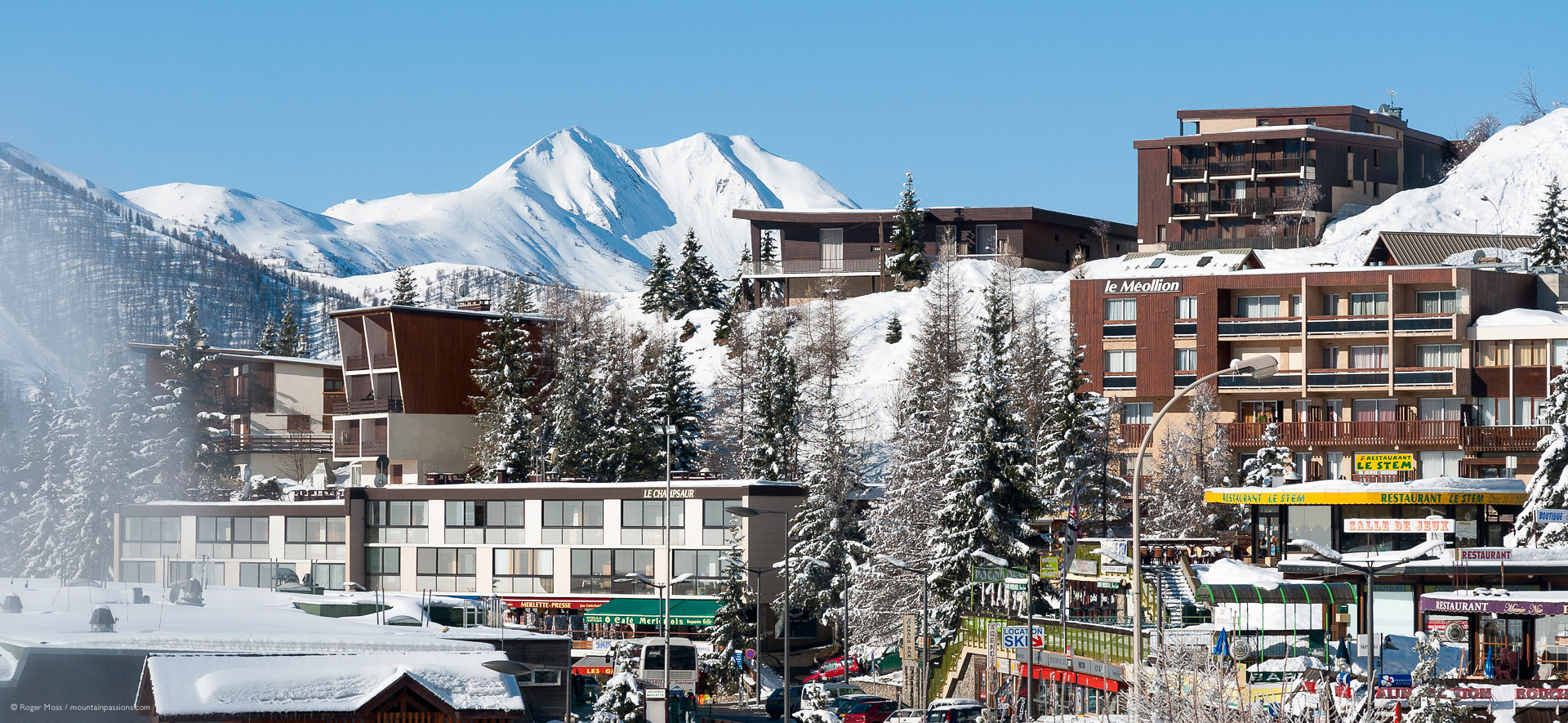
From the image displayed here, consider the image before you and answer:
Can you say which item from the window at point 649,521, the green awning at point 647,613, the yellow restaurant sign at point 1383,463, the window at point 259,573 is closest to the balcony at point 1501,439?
the yellow restaurant sign at point 1383,463

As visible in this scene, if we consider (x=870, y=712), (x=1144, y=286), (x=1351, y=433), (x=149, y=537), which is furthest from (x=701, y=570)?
(x=1351, y=433)

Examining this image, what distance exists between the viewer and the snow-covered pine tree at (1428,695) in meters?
32.4

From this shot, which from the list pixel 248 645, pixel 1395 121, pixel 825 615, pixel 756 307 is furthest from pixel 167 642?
pixel 1395 121

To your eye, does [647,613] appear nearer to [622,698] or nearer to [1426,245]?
[622,698]

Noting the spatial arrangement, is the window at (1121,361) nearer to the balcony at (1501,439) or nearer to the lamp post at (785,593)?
the balcony at (1501,439)

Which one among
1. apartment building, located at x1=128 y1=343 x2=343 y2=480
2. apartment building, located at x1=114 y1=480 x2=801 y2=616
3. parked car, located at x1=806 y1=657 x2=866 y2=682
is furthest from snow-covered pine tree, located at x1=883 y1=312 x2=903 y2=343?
parked car, located at x1=806 y1=657 x2=866 y2=682

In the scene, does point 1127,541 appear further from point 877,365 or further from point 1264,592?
point 877,365

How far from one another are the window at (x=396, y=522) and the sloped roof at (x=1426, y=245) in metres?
57.2

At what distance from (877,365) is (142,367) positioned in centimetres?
4604

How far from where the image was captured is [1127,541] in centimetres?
6638

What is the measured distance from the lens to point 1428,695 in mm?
33344

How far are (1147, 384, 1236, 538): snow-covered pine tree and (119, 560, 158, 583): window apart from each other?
168 feet

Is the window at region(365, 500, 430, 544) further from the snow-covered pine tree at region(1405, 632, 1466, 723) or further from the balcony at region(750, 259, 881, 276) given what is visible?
the snow-covered pine tree at region(1405, 632, 1466, 723)

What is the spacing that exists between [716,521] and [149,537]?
32.6 metres
